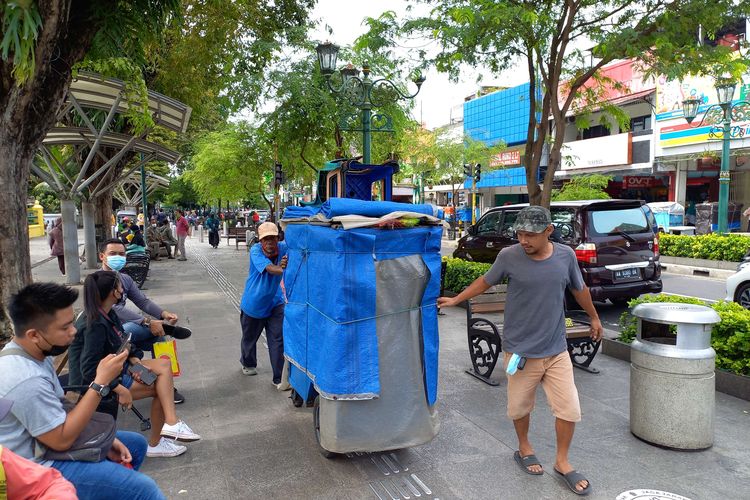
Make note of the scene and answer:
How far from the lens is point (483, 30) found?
27.4 feet

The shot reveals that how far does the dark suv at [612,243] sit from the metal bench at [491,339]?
201 centimetres

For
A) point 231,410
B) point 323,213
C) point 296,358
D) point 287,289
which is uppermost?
point 323,213

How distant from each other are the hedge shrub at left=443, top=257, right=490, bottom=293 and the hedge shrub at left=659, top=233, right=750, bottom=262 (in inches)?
335

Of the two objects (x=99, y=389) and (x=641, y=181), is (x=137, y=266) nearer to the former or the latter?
(x=99, y=389)

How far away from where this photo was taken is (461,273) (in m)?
9.42

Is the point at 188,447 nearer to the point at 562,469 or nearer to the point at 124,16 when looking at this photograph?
the point at 562,469

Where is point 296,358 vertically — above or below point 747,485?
above

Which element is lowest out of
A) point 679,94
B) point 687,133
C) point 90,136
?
point 90,136

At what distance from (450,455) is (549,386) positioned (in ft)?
3.10

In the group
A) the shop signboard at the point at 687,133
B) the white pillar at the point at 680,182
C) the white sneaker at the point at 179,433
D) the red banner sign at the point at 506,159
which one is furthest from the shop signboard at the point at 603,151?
the white sneaker at the point at 179,433

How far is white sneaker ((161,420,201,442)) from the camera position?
4.14 metres

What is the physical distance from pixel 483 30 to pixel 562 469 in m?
6.86

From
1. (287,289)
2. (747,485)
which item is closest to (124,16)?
(287,289)

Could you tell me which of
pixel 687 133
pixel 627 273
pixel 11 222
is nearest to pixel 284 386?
pixel 11 222
